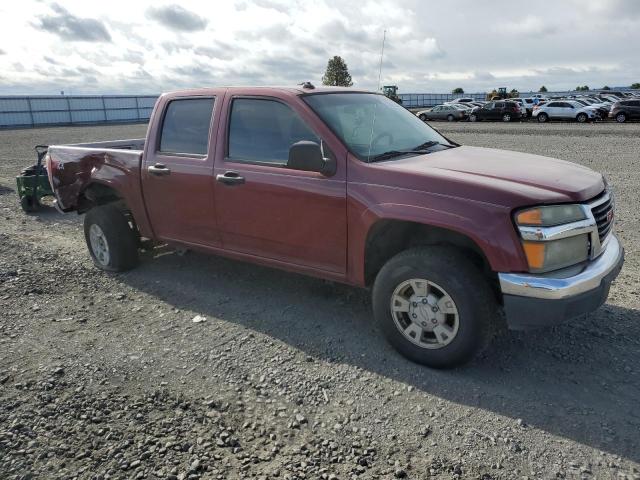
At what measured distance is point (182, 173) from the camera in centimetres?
466

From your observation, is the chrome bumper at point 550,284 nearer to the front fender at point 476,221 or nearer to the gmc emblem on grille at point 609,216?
the front fender at point 476,221

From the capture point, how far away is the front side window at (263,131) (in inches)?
161

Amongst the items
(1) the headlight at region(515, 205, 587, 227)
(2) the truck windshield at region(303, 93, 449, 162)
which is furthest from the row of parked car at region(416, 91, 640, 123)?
(1) the headlight at region(515, 205, 587, 227)

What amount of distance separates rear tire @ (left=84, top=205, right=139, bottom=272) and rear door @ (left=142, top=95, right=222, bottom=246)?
0.58 metres

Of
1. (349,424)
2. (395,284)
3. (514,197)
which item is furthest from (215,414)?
(514,197)

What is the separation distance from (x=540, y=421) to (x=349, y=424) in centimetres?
111

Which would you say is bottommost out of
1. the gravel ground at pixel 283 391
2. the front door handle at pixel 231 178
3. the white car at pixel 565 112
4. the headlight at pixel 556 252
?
the gravel ground at pixel 283 391

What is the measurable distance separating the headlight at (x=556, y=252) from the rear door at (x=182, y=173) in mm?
2636

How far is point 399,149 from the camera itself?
4117 mm

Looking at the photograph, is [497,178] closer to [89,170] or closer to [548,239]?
[548,239]

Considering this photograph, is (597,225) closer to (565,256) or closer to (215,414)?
(565,256)

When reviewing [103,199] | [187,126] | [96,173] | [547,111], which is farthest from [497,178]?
[547,111]

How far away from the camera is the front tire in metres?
3.30

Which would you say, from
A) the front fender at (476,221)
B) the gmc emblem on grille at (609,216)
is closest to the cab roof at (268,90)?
the front fender at (476,221)
